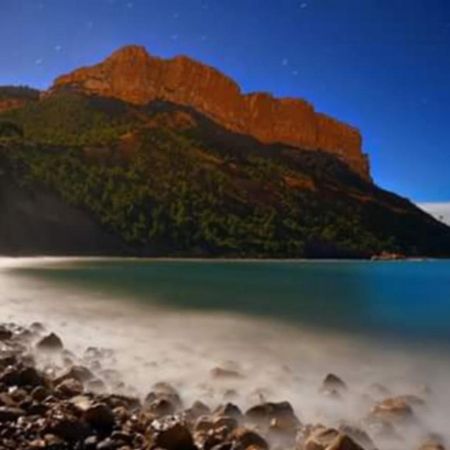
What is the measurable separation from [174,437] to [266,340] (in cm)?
1099

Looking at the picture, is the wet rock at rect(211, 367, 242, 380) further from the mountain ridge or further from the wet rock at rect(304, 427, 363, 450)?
the mountain ridge

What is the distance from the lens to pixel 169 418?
29.4ft

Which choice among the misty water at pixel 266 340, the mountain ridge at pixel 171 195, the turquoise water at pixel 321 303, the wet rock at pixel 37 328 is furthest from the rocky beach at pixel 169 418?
the mountain ridge at pixel 171 195

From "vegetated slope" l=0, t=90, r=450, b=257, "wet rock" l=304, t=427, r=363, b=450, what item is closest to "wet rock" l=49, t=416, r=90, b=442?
"wet rock" l=304, t=427, r=363, b=450

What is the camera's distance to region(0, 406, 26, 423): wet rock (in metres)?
8.40

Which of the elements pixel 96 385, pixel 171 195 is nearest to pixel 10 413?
pixel 96 385

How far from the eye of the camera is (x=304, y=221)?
5571 inches

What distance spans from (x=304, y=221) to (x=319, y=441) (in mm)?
134547

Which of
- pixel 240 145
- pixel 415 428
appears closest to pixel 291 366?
pixel 415 428

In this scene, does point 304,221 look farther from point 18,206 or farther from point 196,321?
point 196,321

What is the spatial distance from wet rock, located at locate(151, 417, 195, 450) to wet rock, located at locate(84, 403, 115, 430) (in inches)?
33.2

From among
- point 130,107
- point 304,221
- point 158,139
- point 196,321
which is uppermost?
point 130,107

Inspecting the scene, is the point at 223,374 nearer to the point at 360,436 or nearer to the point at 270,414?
the point at 270,414

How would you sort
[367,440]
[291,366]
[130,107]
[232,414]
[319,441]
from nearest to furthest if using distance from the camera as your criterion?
[319,441] < [367,440] < [232,414] < [291,366] < [130,107]
